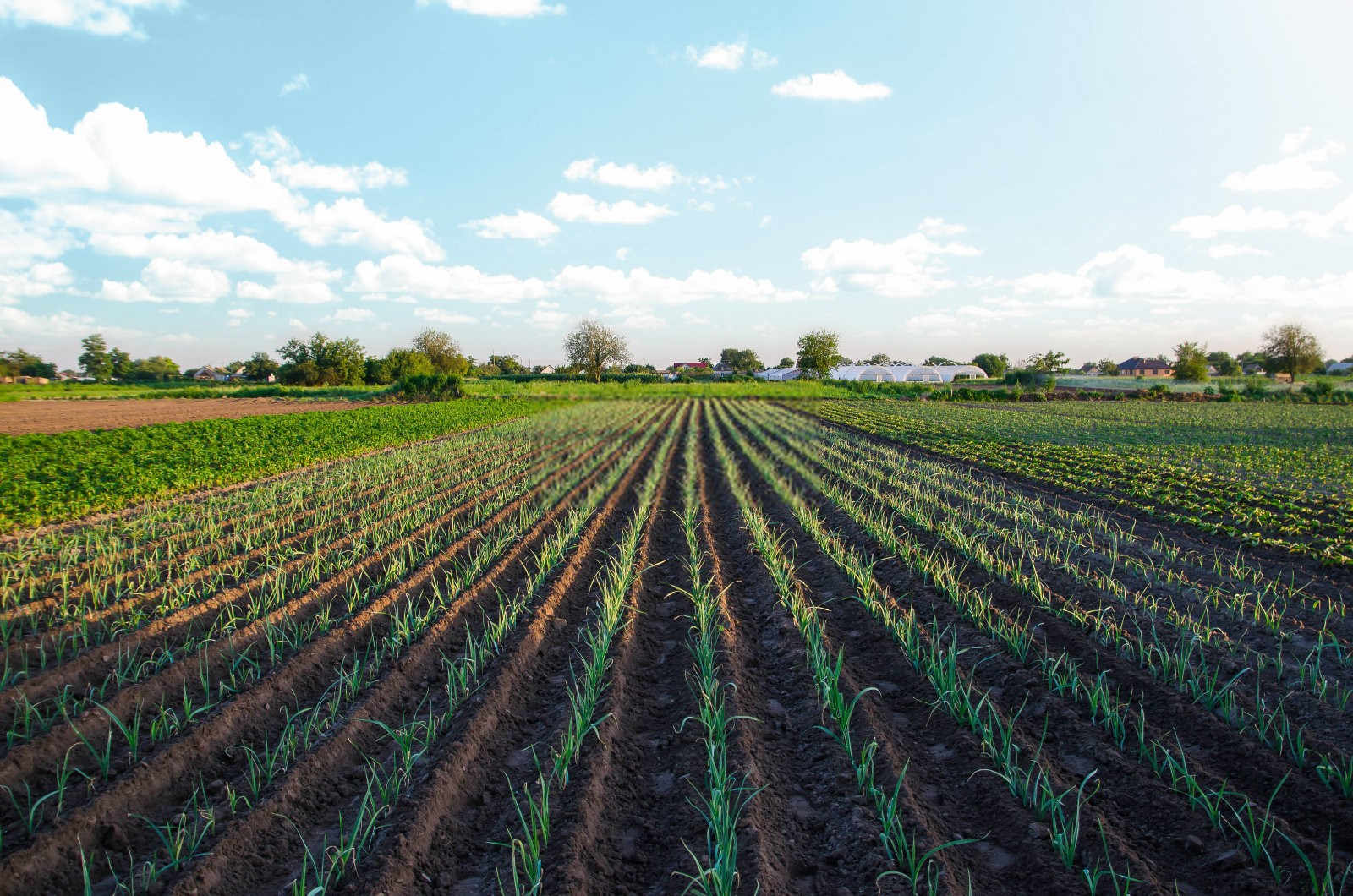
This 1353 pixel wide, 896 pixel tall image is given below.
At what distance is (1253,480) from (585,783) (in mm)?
14399

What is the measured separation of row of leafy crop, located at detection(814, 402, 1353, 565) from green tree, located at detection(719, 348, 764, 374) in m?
97.4

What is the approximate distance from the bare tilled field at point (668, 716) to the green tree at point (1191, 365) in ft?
237

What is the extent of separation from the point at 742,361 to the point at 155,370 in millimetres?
Answer: 91334

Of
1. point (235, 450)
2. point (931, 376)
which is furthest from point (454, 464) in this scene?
point (931, 376)

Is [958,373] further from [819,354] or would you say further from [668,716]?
[668,716]

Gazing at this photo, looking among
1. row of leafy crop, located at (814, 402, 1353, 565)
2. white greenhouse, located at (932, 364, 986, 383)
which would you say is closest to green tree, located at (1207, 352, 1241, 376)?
white greenhouse, located at (932, 364, 986, 383)

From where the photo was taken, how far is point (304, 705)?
13.2 ft

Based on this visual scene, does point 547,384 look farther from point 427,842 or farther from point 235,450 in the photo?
point 427,842

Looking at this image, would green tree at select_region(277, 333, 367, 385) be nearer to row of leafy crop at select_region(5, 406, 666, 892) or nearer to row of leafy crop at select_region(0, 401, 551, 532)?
row of leafy crop at select_region(0, 401, 551, 532)

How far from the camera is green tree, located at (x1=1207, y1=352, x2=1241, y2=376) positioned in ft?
288

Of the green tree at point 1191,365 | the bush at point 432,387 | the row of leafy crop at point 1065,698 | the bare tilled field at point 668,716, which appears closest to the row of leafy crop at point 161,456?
the bare tilled field at point 668,716

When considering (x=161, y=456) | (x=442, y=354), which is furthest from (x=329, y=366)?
(x=161, y=456)

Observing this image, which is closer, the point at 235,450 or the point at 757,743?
the point at 757,743

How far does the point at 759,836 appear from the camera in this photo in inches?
109
